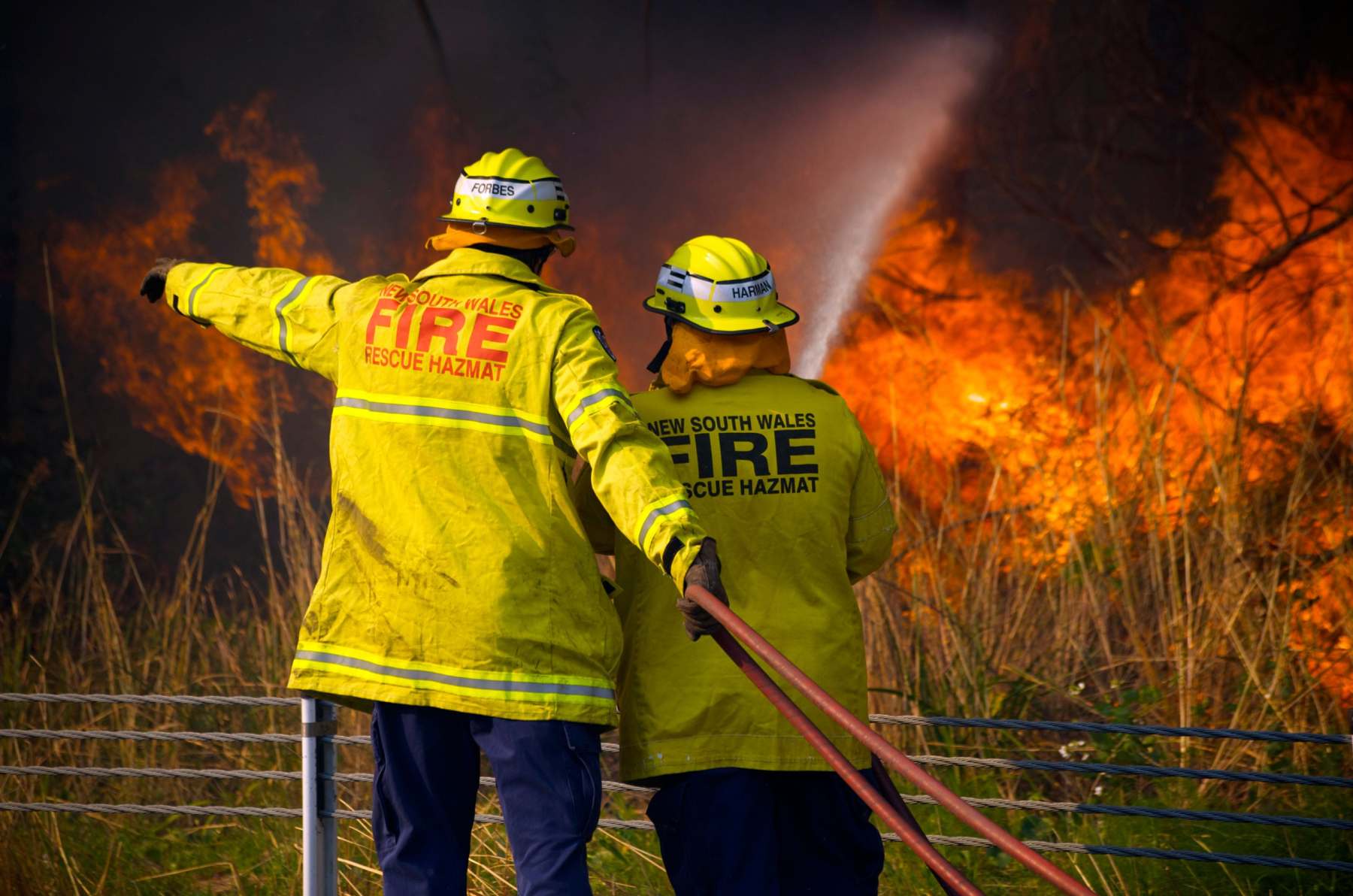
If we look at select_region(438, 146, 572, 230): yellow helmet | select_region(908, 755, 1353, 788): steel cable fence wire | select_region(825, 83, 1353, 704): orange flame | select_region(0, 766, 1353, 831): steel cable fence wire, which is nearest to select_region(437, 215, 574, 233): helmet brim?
select_region(438, 146, 572, 230): yellow helmet

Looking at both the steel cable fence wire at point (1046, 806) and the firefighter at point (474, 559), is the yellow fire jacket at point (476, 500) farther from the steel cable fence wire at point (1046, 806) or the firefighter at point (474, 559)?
the steel cable fence wire at point (1046, 806)

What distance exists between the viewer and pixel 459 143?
322 inches

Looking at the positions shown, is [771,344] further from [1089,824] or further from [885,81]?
[885,81]

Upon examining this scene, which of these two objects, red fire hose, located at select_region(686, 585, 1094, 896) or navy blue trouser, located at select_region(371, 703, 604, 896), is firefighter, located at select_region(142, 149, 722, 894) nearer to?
navy blue trouser, located at select_region(371, 703, 604, 896)

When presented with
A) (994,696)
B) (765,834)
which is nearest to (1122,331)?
(994,696)

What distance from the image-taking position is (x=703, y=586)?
2783mm

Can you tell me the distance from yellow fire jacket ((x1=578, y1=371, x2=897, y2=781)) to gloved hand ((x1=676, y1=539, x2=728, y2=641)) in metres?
0.29

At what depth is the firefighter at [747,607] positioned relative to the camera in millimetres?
3119

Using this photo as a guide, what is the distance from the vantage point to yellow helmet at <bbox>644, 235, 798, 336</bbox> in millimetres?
3207

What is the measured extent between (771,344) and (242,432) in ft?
18.2

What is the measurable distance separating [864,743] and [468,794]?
2.78 ft

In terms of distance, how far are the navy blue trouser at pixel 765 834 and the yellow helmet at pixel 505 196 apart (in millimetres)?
1133

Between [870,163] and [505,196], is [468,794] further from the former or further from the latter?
[870,163]

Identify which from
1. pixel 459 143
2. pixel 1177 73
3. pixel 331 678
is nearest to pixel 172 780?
pixel 331 678
